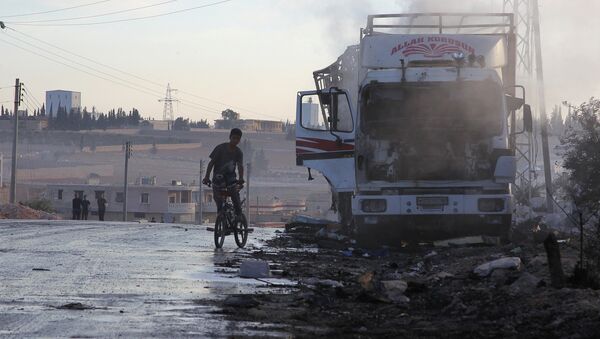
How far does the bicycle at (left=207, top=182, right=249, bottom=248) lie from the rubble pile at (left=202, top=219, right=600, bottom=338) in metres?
3.29

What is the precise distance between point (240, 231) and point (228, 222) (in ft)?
1.09

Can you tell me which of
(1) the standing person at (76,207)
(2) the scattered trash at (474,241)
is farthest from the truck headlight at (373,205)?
(1) the standing person at (76,207)

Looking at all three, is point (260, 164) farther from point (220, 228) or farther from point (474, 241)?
point (220, 228)

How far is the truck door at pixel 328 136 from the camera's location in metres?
16.8

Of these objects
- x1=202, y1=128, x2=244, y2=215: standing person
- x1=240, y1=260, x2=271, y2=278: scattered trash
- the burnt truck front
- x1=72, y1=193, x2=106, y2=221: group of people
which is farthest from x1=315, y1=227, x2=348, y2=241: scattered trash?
x1=72, y1=193, x2=106, y2=221: group of people

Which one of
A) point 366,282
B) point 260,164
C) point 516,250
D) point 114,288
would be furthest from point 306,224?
point 260,164

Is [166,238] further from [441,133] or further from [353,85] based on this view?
[441,133]

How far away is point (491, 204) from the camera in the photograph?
52.0 feet

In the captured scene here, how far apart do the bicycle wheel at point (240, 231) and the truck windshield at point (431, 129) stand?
85.9 inches

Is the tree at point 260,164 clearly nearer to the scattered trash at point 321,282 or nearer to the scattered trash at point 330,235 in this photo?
Result: the scattered trash at point 330,235

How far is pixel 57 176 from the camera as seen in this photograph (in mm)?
136750

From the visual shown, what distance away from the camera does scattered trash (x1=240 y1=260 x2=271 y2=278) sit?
10445 millimetres

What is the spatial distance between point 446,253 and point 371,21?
19.8 feet

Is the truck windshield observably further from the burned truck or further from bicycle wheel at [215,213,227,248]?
bicycle wheel at [215,213,227,248]
